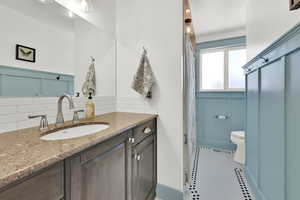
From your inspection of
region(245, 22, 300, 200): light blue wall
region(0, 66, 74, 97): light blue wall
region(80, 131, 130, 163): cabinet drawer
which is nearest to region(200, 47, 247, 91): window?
region(245, 22, 300, 200): light blue wall

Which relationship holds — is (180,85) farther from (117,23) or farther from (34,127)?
(34,127)

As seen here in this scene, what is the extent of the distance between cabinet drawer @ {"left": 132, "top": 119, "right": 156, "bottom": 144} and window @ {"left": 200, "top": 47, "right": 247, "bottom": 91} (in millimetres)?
1995

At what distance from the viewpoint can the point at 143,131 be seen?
1.33 meters

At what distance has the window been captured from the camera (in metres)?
2.90

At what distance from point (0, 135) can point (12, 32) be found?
0.62m

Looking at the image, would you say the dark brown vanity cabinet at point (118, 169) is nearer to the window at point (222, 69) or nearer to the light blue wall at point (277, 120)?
the light blue wall at point (277, 120)

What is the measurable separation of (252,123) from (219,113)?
125 cm

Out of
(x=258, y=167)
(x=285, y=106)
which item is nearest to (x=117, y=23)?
(x=285, y=106)

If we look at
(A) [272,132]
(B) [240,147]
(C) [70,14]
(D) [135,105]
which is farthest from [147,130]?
(B) [240,147]

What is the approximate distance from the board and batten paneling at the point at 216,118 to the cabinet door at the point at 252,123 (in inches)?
38.9

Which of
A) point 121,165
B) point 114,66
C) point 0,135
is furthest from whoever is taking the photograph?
point 114,66

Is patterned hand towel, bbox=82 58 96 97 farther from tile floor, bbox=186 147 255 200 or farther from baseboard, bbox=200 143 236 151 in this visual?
baseboard, bbox=200 143 236 151

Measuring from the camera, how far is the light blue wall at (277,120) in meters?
0.92

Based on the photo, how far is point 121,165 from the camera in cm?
101
